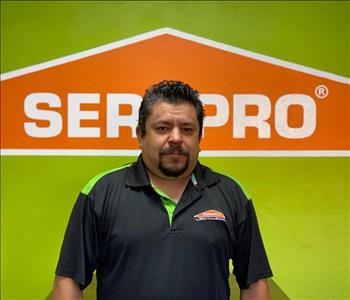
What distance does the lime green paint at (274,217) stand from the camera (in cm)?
206

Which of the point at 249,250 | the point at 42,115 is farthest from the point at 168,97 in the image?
the point at 42,115

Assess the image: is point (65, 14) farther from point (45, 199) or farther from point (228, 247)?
point (228, 247)

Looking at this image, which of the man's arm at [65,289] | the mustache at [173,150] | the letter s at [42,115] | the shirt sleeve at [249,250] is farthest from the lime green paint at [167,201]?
the letter s at [42,115]

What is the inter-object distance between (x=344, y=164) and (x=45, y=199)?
1.41 meters

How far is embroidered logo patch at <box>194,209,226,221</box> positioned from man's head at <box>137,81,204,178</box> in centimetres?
15

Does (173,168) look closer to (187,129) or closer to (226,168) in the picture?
(187,129)

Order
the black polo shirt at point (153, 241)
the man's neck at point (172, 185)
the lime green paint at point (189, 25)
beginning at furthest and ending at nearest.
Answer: the lime green paint at point (189, 25) < the man's neck at point (172, 185) < the black polo shirt at point (153, 241)

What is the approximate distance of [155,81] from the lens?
207 cm

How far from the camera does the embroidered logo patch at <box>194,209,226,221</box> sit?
1395 millimetres

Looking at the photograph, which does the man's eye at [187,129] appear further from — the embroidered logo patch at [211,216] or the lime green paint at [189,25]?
the lime green paint at [189,25]

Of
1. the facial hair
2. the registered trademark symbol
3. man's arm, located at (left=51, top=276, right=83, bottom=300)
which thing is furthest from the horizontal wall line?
man's arm, located at (left=51, top=276, right=83, bottom=300)

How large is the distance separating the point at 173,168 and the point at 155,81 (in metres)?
0.76

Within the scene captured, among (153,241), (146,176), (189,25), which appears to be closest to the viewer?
(153,241)

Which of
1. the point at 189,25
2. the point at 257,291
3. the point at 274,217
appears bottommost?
the point at 257,291
